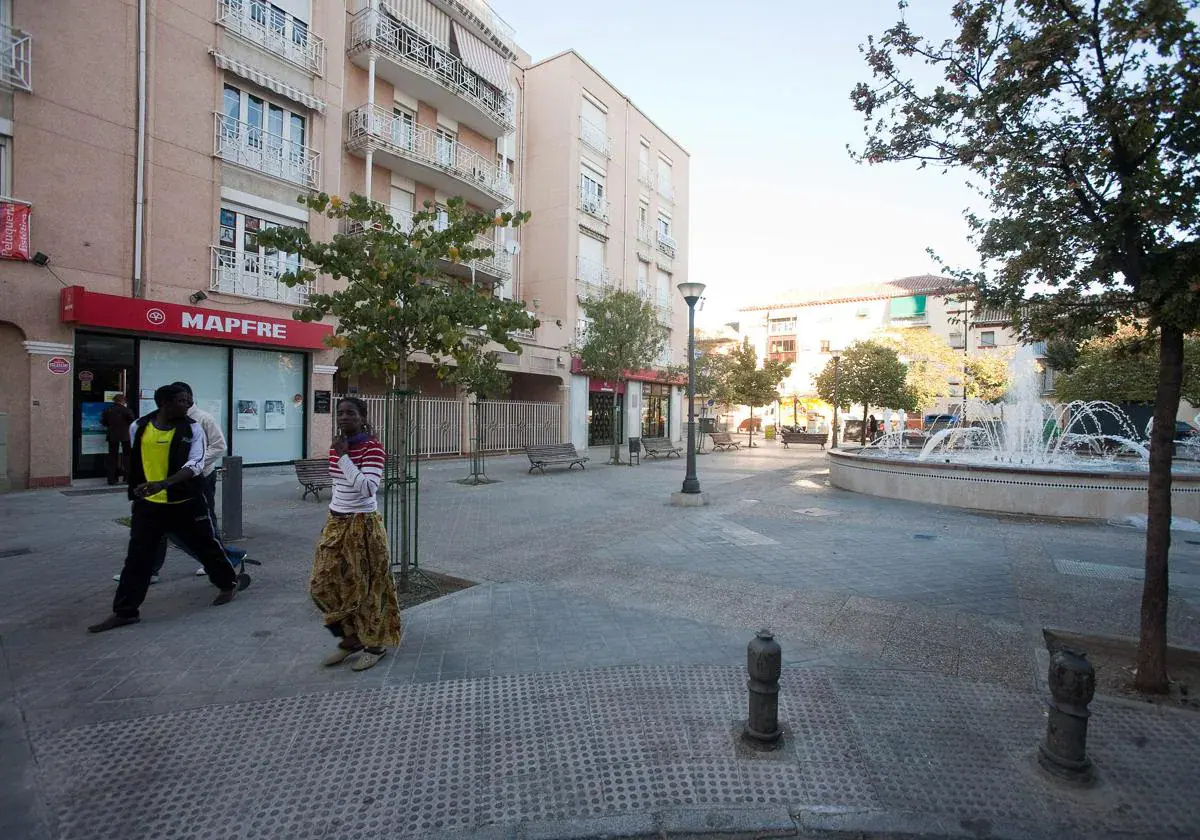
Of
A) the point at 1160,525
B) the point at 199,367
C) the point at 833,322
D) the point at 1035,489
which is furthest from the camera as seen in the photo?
the point at 833,322

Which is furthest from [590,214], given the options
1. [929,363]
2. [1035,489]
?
[929,363]

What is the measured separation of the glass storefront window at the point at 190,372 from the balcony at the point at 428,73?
9669 millimetres

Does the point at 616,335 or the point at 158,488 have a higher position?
the point at 616,335

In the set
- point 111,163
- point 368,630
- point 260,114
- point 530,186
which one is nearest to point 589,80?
point 530,186

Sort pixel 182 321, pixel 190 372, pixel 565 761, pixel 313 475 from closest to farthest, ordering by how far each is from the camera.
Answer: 1. pixel 565 761
2. pixel 313 475
3. pixel 182 321
4. pixel 190 372

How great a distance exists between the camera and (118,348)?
12.6 m

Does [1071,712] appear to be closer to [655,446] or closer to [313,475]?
[313,475]

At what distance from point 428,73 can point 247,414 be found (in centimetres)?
1152

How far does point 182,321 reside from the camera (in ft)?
42.3

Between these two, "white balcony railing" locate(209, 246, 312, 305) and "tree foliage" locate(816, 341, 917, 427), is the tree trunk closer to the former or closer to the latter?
"white balcony railing" locate(209, 246, 312, 305)

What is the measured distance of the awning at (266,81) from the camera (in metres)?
13.8

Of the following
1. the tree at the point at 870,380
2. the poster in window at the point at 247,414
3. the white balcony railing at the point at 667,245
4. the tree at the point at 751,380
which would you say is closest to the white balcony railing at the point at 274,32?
the poster in window at the point at 247,414

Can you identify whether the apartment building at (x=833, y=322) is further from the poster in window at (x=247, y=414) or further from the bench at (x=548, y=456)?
the poster in window at (x=247, y=414)

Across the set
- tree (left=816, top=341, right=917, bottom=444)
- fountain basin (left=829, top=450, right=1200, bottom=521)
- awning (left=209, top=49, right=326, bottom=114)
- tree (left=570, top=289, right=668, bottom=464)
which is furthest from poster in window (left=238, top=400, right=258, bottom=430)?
tree (left=816, top=341, right=917, bottom=444)
